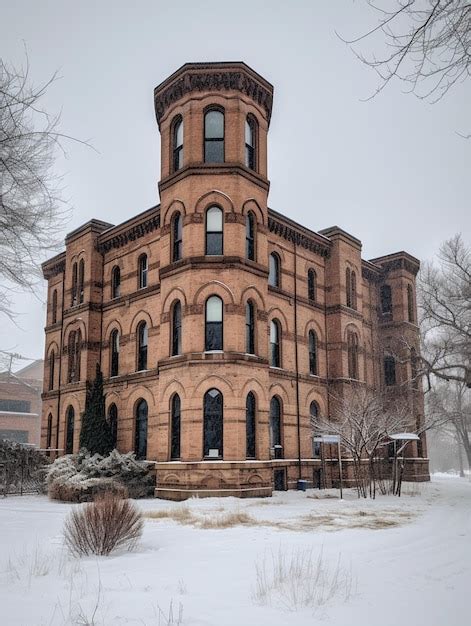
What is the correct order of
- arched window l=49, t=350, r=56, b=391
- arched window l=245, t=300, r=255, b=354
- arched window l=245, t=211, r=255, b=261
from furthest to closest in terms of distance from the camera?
arched window l=49, t=350, r=56, b=391 < arched window l=245, t=211, r=255, b=261 < arched window l=245, t=300, r=255, b=354

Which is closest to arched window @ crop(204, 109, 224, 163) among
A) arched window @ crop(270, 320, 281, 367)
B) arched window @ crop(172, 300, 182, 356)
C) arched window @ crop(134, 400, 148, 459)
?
arched window @ crop(172, 300, 182, 356)

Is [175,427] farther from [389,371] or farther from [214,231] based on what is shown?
[389,371]

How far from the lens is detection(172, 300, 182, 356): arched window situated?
23.5 meters

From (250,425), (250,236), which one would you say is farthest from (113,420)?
(250,236)

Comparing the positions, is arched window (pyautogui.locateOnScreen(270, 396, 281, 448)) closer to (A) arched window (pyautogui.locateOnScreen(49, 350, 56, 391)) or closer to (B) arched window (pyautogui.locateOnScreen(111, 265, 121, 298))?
(B) arched window (pyautogui.locateOnScreen(111, 265, 121, 298))

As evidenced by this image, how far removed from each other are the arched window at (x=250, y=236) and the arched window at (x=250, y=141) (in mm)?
2344

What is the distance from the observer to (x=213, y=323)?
22.8m

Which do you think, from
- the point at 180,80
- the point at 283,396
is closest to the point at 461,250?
the point at 283,396

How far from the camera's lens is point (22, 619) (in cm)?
645

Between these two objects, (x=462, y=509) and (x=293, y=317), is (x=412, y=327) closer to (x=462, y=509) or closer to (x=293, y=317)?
(x=293, y=317)

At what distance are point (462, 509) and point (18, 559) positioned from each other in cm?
1378

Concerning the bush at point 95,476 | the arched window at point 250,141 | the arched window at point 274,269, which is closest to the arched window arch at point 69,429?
the bush at point 95,476

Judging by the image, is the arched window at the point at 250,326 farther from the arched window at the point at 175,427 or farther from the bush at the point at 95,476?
the bush at the point at 95,476

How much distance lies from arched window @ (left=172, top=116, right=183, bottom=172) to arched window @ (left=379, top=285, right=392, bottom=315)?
16841mm
